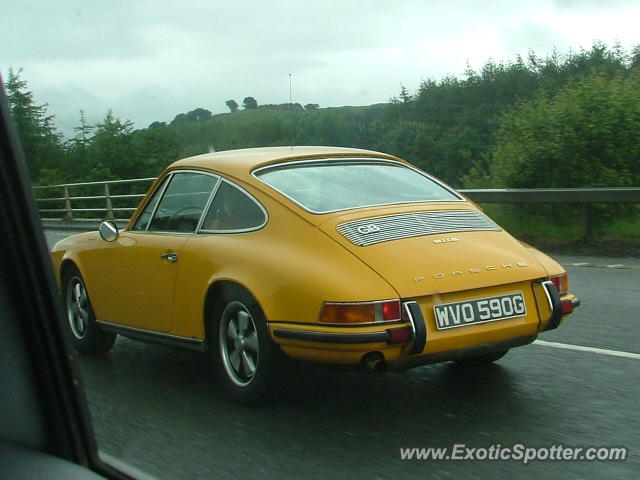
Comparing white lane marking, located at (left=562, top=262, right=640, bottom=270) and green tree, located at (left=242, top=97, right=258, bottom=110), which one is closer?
green tree, located at (left=242, top=97, right=258, bottom=110)

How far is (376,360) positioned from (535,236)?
35.4 ft

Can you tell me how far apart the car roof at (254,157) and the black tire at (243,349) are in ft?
2.87

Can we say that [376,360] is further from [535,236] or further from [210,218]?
[535,236]

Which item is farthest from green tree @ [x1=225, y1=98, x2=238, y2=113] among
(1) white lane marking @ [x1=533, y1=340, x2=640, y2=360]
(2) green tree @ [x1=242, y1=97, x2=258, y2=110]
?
(1) white lane marking @ [x1=533, y1=340, x2=640, y2=360]

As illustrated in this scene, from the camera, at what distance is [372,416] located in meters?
4.75

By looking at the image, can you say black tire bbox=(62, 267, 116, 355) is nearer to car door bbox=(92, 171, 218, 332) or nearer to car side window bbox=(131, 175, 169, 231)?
car door bbox=(92, 171, 218, 332)

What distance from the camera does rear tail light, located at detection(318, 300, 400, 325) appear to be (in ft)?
14.2

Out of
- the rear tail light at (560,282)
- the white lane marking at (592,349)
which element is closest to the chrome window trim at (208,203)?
the rear tail light at (560,282)

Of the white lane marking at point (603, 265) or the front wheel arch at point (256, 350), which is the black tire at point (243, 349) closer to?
the front wheel arch at point (256, 350)

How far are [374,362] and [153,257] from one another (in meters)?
2.00

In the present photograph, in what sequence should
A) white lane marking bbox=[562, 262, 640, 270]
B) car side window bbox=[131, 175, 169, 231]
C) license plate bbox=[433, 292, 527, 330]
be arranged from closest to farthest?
license plate bbox=[433, 292, 527, 330] < car side window bbox=[131, 175, 169, 231] < white lane marking bbox=[562, 262, 640, 270]

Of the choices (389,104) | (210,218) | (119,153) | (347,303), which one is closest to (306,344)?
(347,303)

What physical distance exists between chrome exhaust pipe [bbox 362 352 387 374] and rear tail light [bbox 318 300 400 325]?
0.60ft
